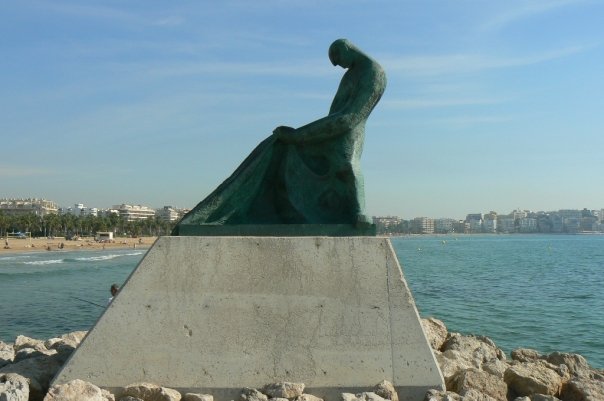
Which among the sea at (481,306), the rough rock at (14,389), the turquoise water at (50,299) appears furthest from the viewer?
the turquoise water at (50,299)

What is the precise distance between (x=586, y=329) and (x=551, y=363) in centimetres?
1014

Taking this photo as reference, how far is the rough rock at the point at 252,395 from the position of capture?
6.11m

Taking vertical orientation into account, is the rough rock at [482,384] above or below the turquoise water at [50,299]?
above

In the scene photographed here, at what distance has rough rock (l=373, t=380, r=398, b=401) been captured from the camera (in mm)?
6156

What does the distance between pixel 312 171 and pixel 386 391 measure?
2.52 meters

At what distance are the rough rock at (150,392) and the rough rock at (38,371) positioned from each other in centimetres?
90

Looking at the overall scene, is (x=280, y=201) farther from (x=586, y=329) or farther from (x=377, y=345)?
(x=586, y=329)

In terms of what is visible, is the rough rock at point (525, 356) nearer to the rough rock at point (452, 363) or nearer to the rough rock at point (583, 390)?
the rough rock at point (452, 363)

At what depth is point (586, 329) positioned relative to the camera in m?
18.0

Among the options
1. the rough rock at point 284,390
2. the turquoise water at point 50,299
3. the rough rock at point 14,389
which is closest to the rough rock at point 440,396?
the rough rock at point 284,390

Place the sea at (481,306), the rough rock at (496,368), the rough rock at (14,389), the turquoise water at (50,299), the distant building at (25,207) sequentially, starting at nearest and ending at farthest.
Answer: the rough rock at (14,389), the rough rock at (496,368), the sea at (481,306), the turquoise water at (50,299), the distant building at (25,207)

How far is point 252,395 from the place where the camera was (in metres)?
6.16

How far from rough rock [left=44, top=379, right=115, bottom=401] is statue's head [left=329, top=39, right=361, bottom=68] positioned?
4.14 meters

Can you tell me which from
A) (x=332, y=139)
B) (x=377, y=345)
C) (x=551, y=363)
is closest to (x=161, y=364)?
(x=377, y=345)
